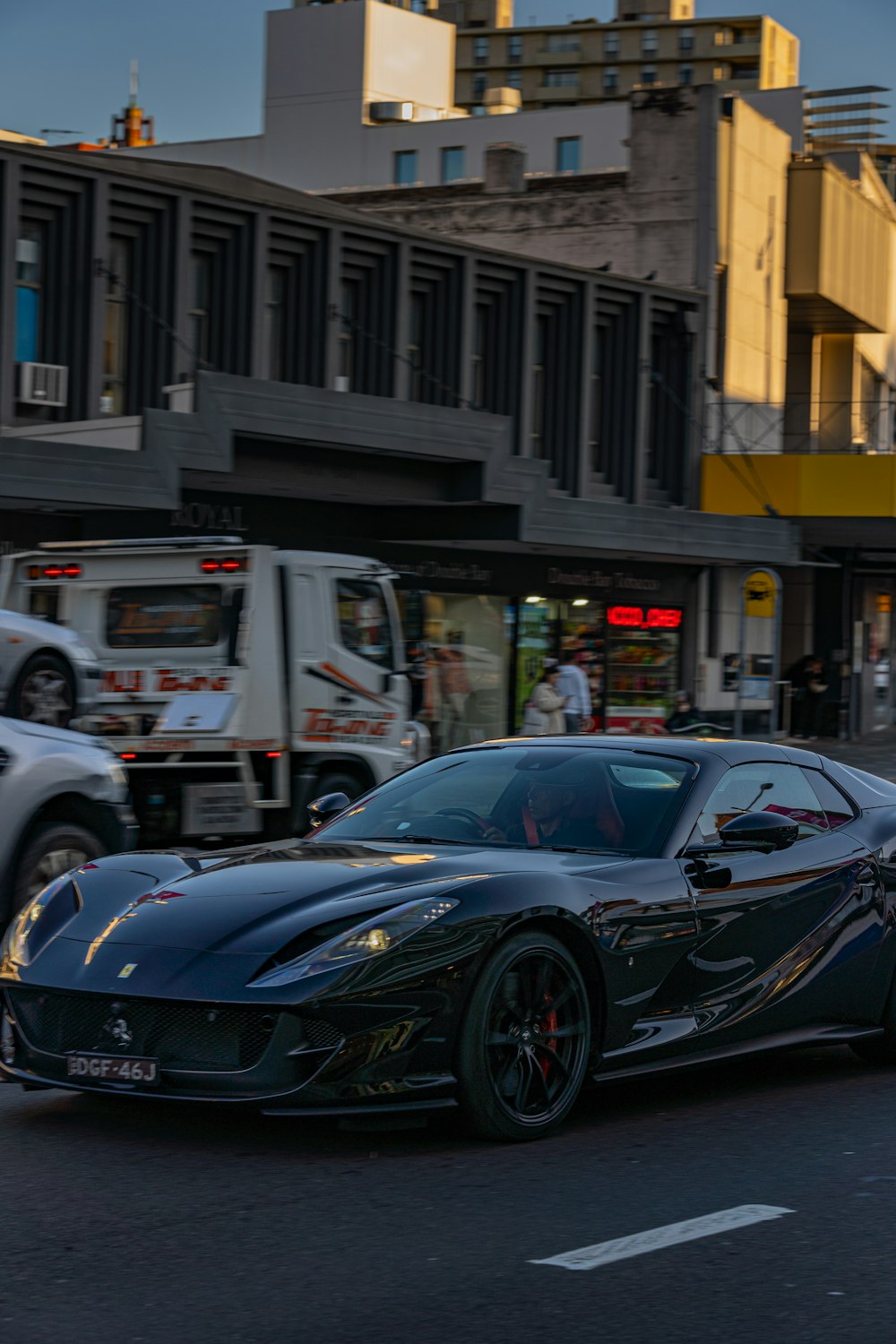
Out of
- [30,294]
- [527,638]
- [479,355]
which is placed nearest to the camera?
[30,294]

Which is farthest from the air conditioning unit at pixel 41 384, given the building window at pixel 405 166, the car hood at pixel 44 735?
the building window at pixel 405 166

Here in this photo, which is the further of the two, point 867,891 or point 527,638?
point 527,638

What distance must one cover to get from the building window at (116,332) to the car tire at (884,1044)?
19.3 m

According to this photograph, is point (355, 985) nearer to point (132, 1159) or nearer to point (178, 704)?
point (132, 1159)

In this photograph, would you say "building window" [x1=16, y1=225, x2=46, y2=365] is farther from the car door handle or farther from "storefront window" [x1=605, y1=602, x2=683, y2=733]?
the car door handle

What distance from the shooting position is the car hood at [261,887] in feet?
18.5

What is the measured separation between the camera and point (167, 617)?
15812 millimetres

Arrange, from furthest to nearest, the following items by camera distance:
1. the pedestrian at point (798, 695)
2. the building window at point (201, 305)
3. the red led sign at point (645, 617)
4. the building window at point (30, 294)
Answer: the pedestrian at point (798, 695)
the red led sign at point (645, 617)
the building window at point (201, 305)
the building window at point (30, 294)

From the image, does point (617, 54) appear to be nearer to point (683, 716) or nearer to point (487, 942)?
point (683, 716)

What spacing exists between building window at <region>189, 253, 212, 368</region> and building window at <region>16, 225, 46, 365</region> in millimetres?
2598

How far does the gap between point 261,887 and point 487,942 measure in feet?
2.38

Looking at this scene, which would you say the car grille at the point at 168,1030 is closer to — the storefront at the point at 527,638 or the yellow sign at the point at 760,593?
the yellow sign at the point at 760,593

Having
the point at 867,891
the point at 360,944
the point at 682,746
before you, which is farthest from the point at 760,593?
the point at 360,944

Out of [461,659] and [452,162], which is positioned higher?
[452,162]
